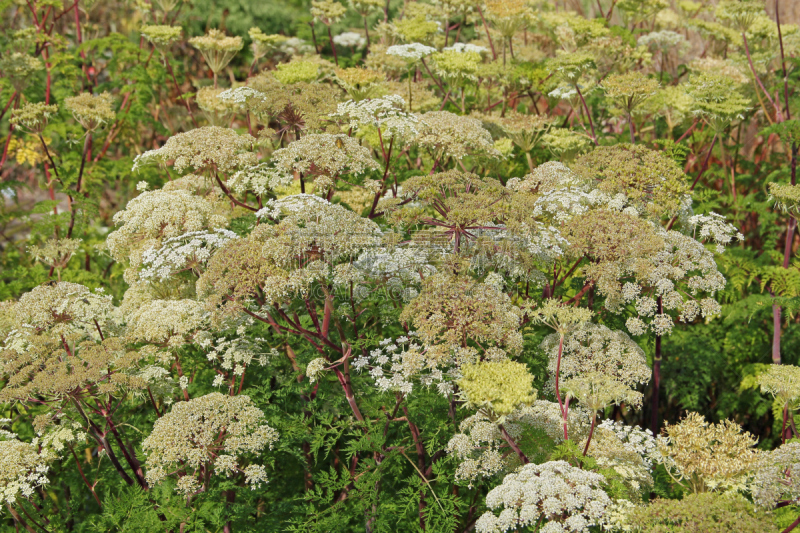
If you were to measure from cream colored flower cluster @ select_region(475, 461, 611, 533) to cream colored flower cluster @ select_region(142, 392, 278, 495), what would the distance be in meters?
1.91

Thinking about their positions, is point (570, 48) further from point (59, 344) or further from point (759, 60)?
point (59, 344)

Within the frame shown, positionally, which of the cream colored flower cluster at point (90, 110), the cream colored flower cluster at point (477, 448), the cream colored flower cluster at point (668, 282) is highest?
the cream colored flower cluster at point (90, 110)

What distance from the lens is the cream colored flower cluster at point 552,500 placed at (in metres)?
4.08

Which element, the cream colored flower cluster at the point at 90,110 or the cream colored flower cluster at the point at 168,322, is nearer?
the cream colored flower cluster at the point at 168,322

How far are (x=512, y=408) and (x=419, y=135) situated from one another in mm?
3272

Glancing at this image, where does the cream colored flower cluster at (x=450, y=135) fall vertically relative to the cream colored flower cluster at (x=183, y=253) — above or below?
above

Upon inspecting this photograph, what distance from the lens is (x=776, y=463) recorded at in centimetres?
433

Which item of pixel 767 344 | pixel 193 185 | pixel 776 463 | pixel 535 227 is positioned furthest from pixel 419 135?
pixel 767 344

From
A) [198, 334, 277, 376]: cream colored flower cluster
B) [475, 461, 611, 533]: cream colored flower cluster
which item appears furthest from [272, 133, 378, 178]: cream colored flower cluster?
[475, 461, 611, 533]: cream colored flower cluster

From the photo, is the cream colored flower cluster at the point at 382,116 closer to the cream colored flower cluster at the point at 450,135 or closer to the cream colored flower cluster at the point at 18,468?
the cream colored flower cluster at the point at 450,135

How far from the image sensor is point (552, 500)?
4.08 m

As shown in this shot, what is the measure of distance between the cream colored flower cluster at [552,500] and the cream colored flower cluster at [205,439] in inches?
75.1

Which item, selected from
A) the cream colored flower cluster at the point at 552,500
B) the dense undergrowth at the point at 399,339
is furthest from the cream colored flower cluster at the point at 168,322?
the cream colored flower cluster at the point at 552,500

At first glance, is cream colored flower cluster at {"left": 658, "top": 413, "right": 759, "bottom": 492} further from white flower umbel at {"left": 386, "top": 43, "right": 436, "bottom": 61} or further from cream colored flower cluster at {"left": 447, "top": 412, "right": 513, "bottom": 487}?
white flower umbel at {"left": 386, "top": 43, "right": 436, "bottom": 61}
